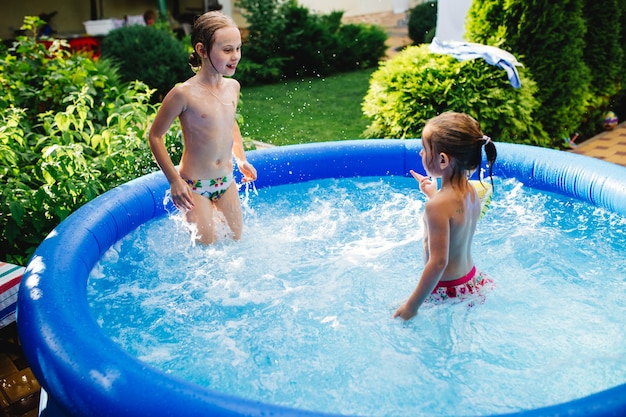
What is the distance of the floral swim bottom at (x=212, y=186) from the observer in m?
3.77

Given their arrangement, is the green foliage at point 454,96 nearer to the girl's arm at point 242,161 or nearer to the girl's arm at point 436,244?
the girl's arm at point 242,161

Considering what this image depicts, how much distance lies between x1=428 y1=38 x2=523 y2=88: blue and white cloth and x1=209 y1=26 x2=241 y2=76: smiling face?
3.30 m

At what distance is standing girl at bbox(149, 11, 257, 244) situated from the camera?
344 cm

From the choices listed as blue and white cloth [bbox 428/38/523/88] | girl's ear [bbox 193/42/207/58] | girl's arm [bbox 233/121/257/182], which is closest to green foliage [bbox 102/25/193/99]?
blue and white cloth [bbox 428/38/523/88]

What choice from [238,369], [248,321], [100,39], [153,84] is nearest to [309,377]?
[238,369]

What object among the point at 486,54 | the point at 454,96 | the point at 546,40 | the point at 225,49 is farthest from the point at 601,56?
the point at 225,49

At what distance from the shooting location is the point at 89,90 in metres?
5.82

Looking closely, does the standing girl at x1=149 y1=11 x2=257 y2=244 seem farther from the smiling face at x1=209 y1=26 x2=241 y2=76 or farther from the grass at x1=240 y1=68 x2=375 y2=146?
the grass at x1=240 y1=68 x2=375 y2=146

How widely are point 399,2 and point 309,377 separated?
57.7ft

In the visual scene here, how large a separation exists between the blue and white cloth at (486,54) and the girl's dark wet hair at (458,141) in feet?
11.9

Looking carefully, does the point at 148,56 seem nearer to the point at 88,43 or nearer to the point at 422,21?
the point at 88,43

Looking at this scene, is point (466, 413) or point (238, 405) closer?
point (238, 405)

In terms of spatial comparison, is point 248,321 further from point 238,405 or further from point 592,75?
point 592,75

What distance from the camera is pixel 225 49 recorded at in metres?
3.45
